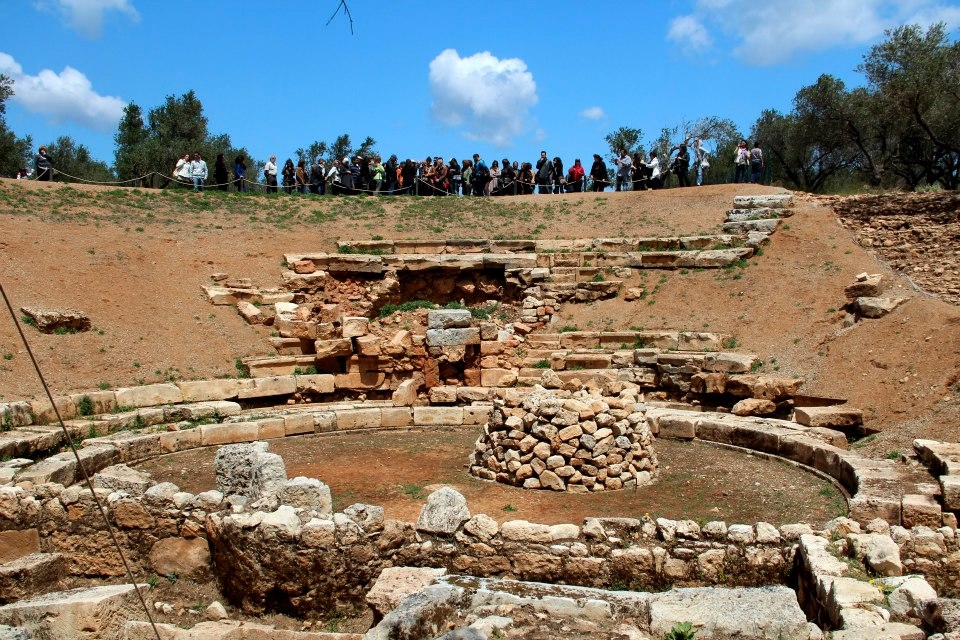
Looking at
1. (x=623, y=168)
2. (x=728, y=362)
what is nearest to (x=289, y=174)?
(x=623, y=168)

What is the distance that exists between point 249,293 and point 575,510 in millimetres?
12031

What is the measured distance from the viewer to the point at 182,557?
815cm

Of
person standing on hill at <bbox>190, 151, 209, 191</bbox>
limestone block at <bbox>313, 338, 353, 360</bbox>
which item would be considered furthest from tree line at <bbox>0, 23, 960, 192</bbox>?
limestone block at <bbox>313, 338, 353, 360</bbox>

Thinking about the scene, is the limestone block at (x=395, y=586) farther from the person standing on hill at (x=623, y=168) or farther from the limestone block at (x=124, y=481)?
the person standing on hill at (x=623, y=168)

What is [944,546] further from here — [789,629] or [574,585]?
[574,585]

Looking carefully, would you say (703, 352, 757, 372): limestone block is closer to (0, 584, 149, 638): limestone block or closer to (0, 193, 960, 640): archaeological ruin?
(0, 193, 960, 640): archaeological ruin

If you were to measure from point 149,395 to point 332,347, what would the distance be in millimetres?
3710

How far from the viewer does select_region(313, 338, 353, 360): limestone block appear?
653 inches

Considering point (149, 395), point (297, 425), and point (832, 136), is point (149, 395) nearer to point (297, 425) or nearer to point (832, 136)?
point (297, 425)

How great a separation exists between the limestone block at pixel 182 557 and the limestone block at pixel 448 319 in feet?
28.4

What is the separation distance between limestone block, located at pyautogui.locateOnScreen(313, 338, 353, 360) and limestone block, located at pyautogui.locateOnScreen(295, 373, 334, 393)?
0.47 meters

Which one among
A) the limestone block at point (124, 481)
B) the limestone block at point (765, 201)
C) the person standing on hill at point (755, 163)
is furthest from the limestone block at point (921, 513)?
the person standing on hill at point (755, 163)

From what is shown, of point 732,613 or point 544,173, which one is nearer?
point 732,613

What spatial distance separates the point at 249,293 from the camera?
19.2 m
